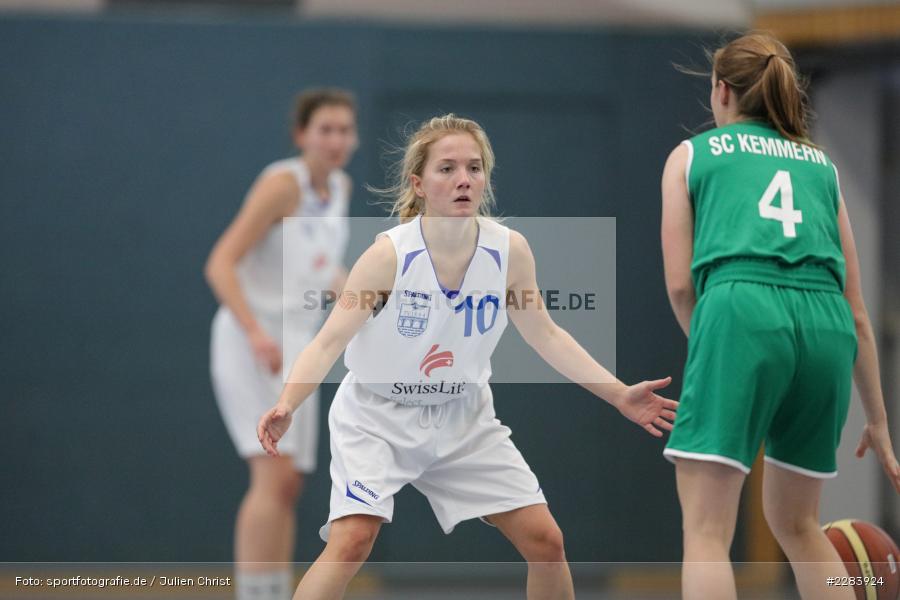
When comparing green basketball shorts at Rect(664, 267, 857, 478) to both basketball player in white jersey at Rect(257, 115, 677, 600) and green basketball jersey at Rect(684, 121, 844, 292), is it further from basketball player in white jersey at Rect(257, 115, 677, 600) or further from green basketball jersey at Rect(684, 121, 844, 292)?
basketball player in white jersey at Rect(257, 115, 677, 600)

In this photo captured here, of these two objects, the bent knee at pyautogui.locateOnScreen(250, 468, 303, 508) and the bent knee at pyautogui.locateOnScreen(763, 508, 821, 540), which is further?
the bent knee at pyautogui.locateOnScreen(250, 468, 303, 508)

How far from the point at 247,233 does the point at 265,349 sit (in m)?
0.51

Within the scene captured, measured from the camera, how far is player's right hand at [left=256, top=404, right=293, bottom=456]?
287 centimetres

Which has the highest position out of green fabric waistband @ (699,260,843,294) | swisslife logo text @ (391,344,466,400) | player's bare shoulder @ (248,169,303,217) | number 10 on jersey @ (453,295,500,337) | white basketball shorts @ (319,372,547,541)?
player's bare shoulder @ (248,169,303,217)

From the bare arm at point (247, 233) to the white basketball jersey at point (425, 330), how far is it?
4.58ft

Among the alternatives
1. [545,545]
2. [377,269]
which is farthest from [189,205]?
[545,545]

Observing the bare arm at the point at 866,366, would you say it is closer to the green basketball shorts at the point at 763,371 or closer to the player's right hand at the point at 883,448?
the player's right hand at the point at 883,448

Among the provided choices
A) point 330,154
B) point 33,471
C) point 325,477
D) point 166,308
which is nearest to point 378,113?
point 330,154

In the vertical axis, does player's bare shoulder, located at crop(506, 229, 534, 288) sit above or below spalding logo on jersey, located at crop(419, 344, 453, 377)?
above

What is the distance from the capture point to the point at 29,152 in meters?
5.54

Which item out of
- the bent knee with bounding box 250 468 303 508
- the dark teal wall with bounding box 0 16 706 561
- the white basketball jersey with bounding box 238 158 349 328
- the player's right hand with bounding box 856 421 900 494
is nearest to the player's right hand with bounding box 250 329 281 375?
the white basketball jersey with bounding box 238 158 349 328

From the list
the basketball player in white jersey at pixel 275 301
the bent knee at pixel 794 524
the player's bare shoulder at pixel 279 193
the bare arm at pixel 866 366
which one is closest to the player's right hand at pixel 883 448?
the bare arm at pixel 866 366

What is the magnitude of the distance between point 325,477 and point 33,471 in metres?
1.41

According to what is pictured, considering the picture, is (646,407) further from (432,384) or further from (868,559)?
(868,559)
